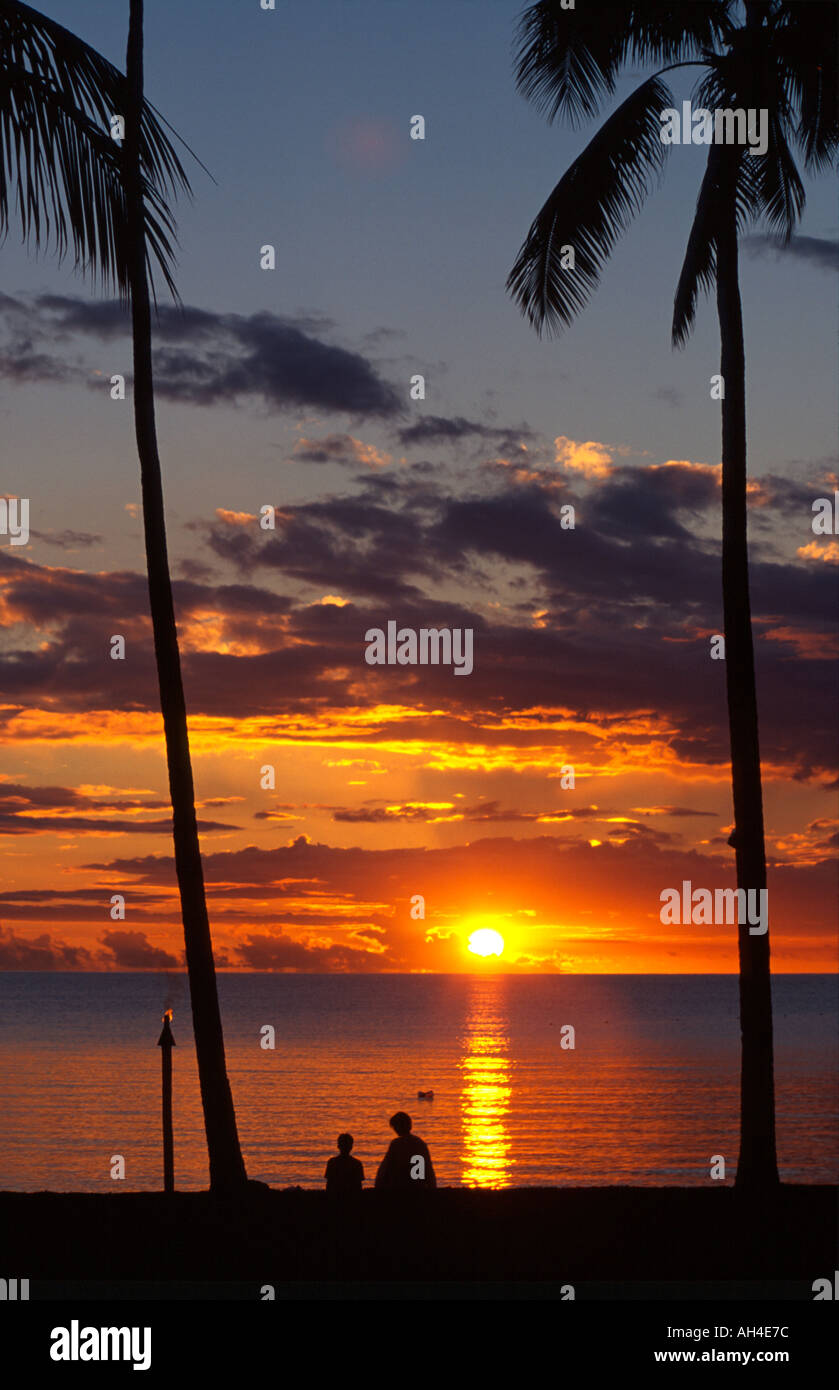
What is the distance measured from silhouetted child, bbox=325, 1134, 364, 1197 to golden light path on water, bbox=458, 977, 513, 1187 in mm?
41901

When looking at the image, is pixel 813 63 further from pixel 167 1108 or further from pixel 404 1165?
pixel 167 1108

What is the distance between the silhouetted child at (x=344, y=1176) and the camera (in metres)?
14.0

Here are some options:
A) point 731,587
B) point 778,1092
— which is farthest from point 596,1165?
point 731,587

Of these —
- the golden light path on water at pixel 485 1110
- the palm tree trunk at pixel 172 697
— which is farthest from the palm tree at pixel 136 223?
the golden light path on water at pixel 485 1110

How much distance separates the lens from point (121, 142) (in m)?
15.2

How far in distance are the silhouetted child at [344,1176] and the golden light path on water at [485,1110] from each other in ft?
137

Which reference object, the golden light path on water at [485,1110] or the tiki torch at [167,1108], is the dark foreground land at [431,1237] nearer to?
the tiki torch at [167,1108]

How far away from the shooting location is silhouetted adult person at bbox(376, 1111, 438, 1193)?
540 inches

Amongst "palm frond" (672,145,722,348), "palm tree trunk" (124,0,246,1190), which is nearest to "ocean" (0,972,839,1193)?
"palm tree trunk" (124,0,246,1190)

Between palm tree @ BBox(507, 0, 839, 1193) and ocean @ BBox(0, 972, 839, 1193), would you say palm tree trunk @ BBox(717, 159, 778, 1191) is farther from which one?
ocean @ BBox(0, 972, 839, 1193)

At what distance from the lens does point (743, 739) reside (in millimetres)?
15000

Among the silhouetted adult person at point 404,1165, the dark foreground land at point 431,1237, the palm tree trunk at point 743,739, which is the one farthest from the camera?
the palm tree trunk at point 743,739
